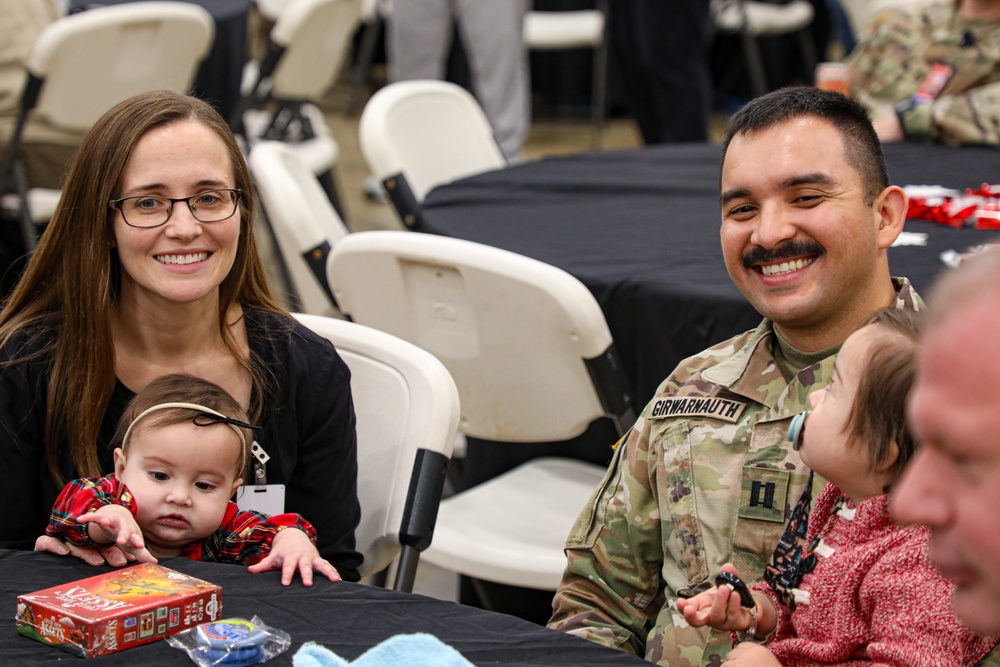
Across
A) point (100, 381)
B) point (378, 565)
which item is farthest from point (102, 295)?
point (378, 565)

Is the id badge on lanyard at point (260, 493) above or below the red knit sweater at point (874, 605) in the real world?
below

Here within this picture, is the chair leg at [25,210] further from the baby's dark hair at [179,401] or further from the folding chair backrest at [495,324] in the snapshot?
the baby's dark hair at [179,401]

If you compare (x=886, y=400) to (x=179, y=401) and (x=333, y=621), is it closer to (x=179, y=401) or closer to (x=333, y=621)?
(x=333, y=621)

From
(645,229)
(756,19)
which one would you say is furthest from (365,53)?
(645,229)

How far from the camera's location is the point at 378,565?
6.36 feet

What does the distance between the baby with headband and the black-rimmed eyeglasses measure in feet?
0.84

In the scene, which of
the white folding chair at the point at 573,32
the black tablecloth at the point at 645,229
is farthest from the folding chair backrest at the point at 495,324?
the white folding chair at the point at 573,32

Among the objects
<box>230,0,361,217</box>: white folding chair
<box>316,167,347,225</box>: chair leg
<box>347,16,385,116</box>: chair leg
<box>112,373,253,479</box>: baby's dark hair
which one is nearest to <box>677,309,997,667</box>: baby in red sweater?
<box>112,373,253,479</box>: baby's dark hair

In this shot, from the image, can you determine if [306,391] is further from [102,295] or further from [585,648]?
[585,648]

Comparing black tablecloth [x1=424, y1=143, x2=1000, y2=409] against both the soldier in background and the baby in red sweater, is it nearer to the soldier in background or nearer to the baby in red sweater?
the soldier in background

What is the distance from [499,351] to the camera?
2.27 meters

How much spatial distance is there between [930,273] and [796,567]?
3.50 ft

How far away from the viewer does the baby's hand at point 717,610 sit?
1.29 meters

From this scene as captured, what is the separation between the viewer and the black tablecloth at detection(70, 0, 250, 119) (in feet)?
16.1
